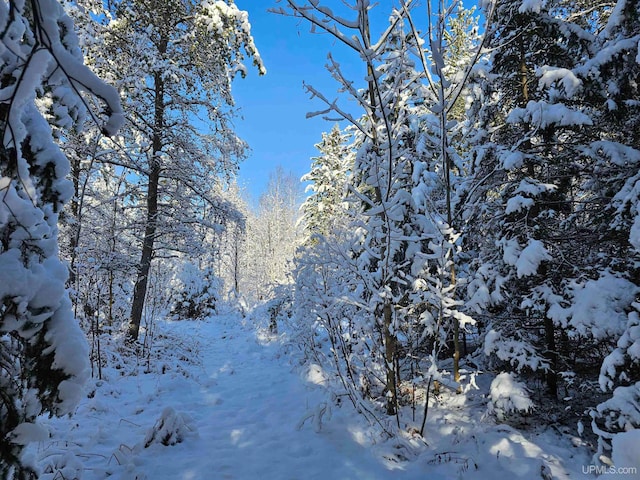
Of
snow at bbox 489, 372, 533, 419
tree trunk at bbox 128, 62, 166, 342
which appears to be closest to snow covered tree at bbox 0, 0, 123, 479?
snow at bbox 489, 372, 533, 419

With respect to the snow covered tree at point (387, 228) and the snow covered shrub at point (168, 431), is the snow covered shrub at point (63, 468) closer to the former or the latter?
the snow covered shrub at point (168, 431)

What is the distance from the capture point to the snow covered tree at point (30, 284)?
142 centimetres

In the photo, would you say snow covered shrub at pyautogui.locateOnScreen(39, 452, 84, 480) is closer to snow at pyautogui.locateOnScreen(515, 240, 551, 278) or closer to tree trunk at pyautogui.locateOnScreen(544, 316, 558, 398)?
snow at pyautogui.locateOnScreen(515, 240, 551, 278)

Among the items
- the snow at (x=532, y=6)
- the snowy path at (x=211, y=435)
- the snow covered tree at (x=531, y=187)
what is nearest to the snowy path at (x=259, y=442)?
the snowy path at (x=211, y=435)

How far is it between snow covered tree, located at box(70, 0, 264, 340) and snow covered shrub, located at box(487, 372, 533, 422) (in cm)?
714

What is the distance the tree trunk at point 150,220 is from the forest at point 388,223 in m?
0.05

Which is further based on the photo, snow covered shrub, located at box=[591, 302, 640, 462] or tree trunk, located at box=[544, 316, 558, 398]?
tree trunk, located at box=[544, 316, 558, 398]

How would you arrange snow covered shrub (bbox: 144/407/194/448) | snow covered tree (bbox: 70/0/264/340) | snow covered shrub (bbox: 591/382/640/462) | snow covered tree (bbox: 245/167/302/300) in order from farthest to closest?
snow covered tree (bbox: 245/167/302/300), snow covered tree (bbox: 70/0/264/340), snow covered shrub (bbox: 144/407/194/448), snow covered shrub (bbox: 591/382/640/462)

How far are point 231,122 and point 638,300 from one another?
9.02 metres

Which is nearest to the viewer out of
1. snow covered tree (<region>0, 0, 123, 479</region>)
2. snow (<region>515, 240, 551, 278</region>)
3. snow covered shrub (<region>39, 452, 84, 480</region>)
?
snow covered tree (<region>0, 0, 123, 479</region>)

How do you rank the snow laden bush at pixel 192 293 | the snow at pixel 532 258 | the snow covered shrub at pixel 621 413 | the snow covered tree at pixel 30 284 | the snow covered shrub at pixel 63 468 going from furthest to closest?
the snow laden bush at pixel 192 293 < the snow at pixel 532 258 < the snow covered shrub at pixel 621 413 < the snow covered shrub at pixel 63 468 < the snow covered tree at pixel 30 284

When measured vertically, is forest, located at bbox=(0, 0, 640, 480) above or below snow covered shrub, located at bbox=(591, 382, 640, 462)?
above

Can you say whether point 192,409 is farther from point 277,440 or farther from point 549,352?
point 549,352

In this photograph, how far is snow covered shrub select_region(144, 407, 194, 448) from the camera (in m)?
3.60
